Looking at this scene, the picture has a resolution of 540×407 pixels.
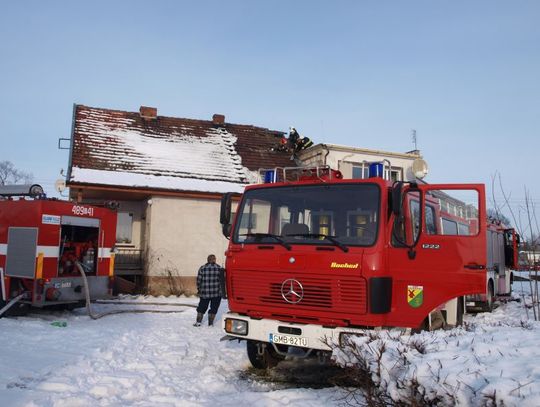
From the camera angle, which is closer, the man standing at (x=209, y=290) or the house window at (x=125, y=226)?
the man standing at (x=209, y=290)

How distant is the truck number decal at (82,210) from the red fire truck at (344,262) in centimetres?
584

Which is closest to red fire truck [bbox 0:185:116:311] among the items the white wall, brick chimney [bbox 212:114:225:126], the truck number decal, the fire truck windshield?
the truck number decal

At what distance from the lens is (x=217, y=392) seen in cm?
558

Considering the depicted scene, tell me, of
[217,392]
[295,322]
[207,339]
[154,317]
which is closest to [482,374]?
[295,322]

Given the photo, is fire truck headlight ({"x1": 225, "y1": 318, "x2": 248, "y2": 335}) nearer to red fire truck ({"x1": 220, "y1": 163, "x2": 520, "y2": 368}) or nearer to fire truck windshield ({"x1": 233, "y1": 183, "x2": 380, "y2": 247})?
red fire truck ({"x1": 220, "y1": 163, "x2": 520, "y2": 368})

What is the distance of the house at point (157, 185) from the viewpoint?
15.8 metres

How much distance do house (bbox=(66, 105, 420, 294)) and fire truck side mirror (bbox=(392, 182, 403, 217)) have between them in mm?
9178

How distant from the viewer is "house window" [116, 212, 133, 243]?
17516 mm

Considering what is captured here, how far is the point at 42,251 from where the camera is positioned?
32.7 feet

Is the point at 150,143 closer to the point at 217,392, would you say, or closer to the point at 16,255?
the point at 16,255

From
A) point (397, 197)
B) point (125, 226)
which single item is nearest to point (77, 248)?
point (125, 226)

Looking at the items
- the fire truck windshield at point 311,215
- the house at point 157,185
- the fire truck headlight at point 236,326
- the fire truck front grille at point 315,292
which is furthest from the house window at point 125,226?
the fire truck front grille at point 315,292

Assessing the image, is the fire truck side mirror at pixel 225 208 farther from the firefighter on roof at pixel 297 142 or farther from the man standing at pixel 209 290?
the firefighter on roof at pixel 297 142

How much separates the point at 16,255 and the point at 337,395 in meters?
7.78
